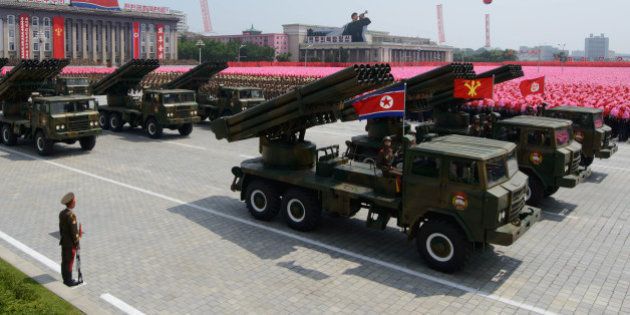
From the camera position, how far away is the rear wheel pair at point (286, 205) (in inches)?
434

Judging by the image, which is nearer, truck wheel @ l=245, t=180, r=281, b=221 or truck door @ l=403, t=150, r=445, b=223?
truck door @ l=403, t=150, r=445, b=223

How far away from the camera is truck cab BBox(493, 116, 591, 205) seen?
42.3 ft

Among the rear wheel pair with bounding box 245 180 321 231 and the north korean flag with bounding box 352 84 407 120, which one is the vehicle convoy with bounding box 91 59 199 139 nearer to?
the rear wheel pair with bounding box 245 180 321 231

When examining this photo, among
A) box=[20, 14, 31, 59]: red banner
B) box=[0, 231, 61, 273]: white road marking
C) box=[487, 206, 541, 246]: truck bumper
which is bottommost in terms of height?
box=[0, 231, 61, 273]: white road marking

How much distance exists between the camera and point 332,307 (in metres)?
8.02

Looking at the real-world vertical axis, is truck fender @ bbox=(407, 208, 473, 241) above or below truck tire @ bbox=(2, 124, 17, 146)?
below

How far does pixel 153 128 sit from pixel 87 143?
12.1 feet

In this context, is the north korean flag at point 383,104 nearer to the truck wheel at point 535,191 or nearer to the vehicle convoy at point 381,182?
the vehicle convoy at point 381,182

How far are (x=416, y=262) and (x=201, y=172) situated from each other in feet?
29.7

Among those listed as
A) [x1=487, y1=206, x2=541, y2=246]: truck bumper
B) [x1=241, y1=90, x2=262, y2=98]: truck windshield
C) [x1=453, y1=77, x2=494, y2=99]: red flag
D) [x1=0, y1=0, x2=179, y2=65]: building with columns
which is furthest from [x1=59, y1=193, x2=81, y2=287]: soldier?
[x1=0, y1=0, x2=179, y2=65]: building with columns

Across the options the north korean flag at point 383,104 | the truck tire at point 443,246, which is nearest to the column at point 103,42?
the north korean flag at point 383,104

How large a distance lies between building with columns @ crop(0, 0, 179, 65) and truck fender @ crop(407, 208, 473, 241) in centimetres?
9193

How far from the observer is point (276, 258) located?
9.92 meters

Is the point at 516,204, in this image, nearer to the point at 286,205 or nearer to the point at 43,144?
the point at 286,205
